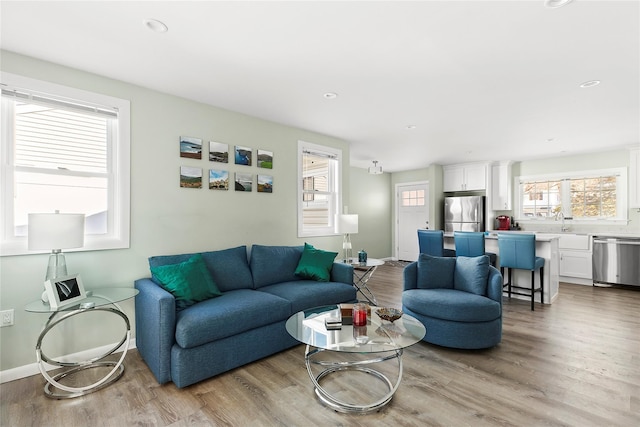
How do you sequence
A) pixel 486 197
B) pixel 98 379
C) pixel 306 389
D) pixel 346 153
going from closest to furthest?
1. pixel 306 389
2. pixel 98 379
3. pixel 346 153
4. pixel 486 197

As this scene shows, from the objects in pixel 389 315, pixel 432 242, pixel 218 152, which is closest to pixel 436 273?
pixel 389 315

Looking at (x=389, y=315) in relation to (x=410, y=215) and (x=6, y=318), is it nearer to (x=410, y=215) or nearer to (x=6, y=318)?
(x=6, y=318)

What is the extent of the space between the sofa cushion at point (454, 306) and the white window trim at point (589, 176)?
4.69 metres

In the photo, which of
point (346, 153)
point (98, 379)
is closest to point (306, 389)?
point (98, 379)

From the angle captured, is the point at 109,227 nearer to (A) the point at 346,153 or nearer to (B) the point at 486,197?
(A) the point at 346,153

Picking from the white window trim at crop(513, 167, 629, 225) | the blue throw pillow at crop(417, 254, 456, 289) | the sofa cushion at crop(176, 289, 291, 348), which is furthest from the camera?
the white window trim at crop(513, 167, 629, 225)

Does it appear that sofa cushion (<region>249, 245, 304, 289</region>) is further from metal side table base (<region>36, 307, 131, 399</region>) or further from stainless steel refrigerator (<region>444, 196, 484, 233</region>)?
stainless steel refrigerator (<region>444, 196, 484, 233</region>)

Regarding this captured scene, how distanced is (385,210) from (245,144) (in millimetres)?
5376

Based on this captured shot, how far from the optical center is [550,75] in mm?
2727

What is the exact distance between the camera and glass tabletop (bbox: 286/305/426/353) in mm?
1942

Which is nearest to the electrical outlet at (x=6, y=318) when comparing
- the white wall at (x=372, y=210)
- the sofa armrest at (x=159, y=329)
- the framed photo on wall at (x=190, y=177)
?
the sofa armrest at (x=159, y=329)

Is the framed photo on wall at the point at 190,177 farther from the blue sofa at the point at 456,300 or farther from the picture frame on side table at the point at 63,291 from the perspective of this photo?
the blue sofa at the point at 456,300

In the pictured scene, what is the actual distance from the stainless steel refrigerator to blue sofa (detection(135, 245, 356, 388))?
4.49 meters

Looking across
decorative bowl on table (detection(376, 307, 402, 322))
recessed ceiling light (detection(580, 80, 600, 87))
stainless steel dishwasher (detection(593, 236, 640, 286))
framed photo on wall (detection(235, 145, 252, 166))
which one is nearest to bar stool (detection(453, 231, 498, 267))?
recessed ceiling light (detection(580, 80, 600, 87))
